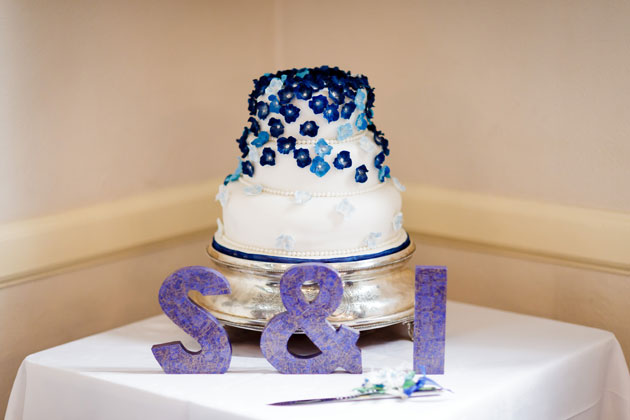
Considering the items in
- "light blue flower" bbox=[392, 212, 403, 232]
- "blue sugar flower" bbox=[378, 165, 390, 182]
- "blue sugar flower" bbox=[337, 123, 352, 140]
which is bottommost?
"light blue flower" bbox=[392, 212, 403, 232]

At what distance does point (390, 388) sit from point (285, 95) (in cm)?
52

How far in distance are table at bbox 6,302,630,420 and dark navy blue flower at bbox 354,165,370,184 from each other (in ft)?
→ 1.00

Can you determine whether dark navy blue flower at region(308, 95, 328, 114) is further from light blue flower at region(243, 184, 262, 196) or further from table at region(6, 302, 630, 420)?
table at region(6, 302, 630, 420)

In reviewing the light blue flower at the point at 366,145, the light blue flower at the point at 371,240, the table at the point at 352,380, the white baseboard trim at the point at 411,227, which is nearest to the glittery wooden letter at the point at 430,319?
the table at the point at 352,380

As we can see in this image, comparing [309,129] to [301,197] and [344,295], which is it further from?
[344,295]

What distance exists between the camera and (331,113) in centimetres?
139

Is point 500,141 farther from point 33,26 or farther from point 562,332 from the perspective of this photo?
point 33,26

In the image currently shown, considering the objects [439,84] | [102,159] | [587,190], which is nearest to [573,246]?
[587,190]

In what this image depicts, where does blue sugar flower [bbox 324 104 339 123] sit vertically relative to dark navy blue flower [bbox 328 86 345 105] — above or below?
below

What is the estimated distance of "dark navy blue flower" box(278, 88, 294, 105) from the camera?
139 centimetres

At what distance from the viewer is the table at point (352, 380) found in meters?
1.22

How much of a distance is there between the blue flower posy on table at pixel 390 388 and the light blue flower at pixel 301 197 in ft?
1.04

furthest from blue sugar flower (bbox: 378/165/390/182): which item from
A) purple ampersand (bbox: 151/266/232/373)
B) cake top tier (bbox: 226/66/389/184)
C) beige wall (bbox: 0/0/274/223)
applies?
beige wall (bbox: 0/0/274/223)

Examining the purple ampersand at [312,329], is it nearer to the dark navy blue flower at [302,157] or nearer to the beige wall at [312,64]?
the dark navy blue flower at [302,157]
